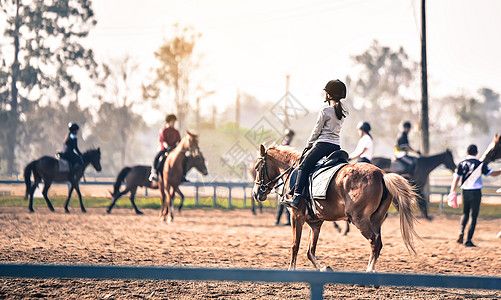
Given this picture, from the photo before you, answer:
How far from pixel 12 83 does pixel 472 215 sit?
122 feet

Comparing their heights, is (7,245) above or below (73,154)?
below

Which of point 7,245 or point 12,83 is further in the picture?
point 12,83

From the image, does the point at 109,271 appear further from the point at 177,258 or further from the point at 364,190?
the point at 177,258

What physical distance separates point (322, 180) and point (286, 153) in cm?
128

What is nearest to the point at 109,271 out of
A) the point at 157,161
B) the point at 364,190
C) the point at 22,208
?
the point at 364,190

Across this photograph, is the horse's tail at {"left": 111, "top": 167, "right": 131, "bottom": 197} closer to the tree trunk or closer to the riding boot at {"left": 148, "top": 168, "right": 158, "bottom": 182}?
the riding boot at {"left": 148, "top": 168, "right": 158, "bottom": 182}

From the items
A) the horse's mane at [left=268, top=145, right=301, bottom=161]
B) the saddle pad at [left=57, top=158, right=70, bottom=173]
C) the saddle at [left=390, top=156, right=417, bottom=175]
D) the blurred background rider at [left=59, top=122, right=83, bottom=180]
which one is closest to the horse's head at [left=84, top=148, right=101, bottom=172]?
the blurred background rider at [left=59, top=122, right=83, bottom=180]

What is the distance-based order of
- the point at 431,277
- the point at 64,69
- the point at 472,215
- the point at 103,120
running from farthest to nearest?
the point at 103,120
the point at 64,69
the point at 472,215
the point at 431,277

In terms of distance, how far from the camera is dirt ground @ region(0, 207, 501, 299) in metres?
7.02

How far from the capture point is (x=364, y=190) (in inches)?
293

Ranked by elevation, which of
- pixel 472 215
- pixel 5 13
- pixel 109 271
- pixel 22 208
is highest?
pixel 5 13

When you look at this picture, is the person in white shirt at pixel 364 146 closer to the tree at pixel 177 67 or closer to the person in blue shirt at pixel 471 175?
the person in blue shirt at pixel 471 175

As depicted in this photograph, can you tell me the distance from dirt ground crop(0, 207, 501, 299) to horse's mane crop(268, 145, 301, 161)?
174 cm

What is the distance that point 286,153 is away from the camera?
900 centimetres
